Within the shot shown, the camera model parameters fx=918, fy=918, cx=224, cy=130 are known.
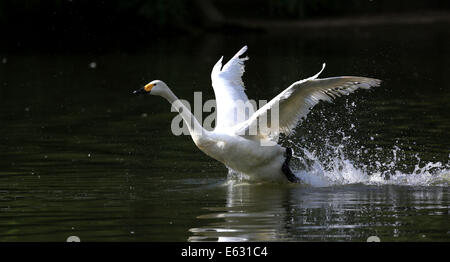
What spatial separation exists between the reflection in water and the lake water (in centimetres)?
2

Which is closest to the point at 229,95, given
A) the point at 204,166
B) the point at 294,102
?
the point at 204,166

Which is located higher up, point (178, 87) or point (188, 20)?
point (188, 20)

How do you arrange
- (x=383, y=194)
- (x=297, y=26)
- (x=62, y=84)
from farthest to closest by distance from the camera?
(x=297, y=26)
(x=62, y=84)
(x=383, y=194)

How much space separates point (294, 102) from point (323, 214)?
2.14 m

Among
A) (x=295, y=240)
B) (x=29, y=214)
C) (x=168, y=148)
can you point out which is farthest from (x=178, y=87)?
(x=295, y=240)

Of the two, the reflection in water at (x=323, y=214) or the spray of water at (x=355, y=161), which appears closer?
the reflection in water at (x=323, y=214)

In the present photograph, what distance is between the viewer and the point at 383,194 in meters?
10.9

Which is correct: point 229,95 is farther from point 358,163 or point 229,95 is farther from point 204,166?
point 358,163

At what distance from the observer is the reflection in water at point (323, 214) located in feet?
29.0

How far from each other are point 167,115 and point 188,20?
899 inches

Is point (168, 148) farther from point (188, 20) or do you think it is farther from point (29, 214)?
point (188, 20)

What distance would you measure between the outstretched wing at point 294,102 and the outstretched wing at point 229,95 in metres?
0.69

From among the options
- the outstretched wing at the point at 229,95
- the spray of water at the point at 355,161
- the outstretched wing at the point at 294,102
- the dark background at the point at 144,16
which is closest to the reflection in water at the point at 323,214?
the spray of water at the point at 355,161

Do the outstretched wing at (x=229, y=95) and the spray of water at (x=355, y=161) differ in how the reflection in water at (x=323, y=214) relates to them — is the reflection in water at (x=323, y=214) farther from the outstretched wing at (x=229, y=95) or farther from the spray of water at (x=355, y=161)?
the outstretched wing at (x=229, y=95)
